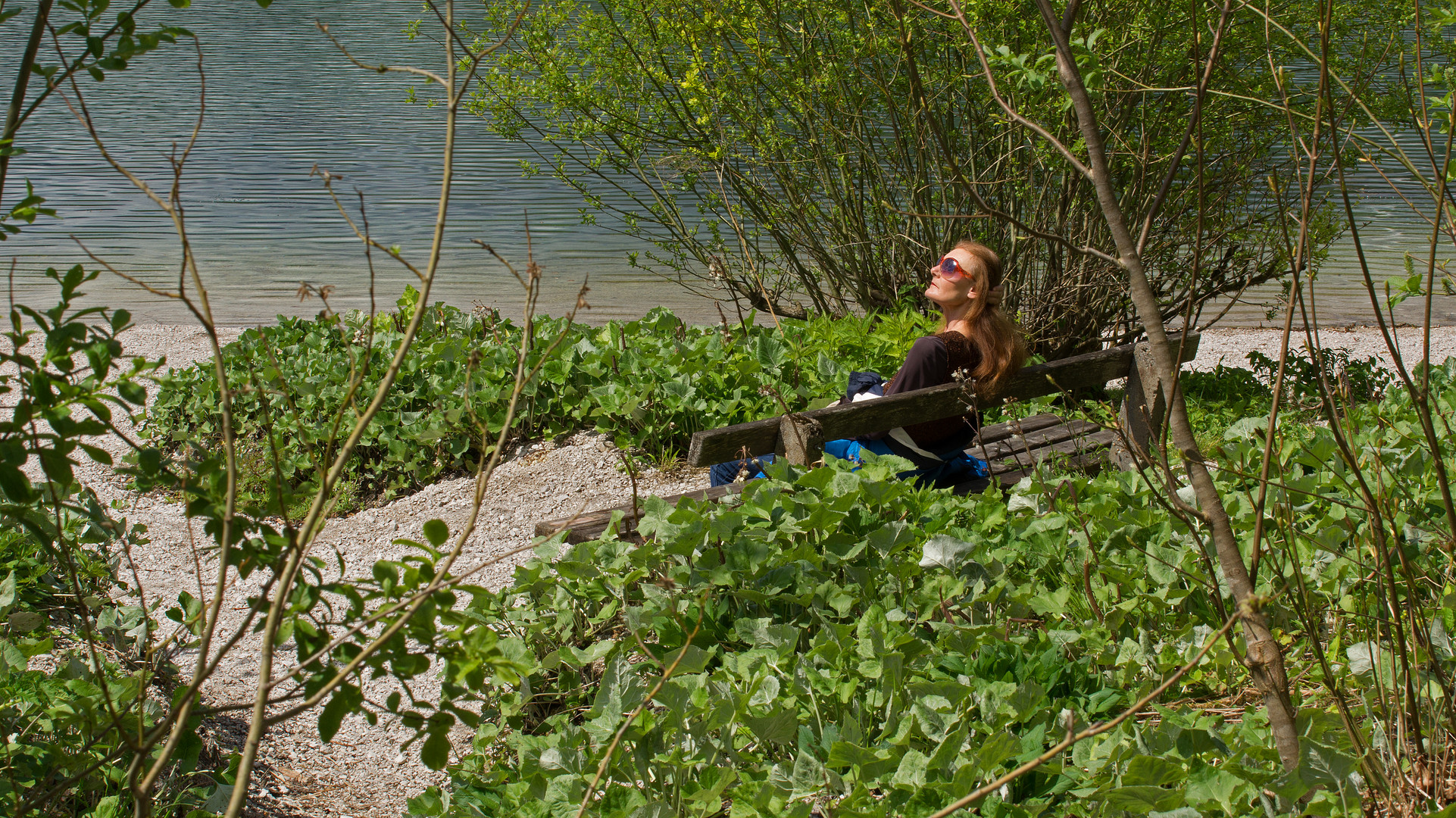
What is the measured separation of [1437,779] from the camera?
62.6 inches

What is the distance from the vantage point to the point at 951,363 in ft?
12.3

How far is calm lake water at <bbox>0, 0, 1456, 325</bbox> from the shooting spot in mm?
13016

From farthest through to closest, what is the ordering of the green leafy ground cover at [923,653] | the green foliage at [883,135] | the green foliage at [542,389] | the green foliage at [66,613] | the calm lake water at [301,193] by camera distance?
1. the calm lake water at [301,193]
2. the green foliage at [883,135]
3. the green foliage at [542,389]
4. the green leafy ground cover at [923,653]
5. the green foliage at [66,613]

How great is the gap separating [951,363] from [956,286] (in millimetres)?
315

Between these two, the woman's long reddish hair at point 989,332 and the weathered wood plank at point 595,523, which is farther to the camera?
the woman's long reddish hair at point 989,332

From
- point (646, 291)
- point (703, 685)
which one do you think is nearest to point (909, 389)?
point (703, 685)

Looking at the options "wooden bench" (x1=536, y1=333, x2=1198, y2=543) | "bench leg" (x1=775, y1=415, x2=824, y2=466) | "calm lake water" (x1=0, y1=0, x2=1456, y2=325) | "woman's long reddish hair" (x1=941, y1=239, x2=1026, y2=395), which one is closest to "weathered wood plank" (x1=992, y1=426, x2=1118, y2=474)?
"wooden bench" (x1=536, y1=333, x2=1198, y2=543)

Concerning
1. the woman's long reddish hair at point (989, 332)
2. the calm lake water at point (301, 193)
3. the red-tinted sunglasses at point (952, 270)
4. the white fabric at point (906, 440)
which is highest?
the red-tinted sunglasses at point (952, 270)

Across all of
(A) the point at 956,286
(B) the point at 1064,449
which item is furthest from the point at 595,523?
(B) the point at 1064,449

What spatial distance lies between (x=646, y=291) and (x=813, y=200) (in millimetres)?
6333

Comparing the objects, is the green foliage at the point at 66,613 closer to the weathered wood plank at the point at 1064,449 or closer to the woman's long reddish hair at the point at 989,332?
the woman's long reddish hair at the point at 989,332

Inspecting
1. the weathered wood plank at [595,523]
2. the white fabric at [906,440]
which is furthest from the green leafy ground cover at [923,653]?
the white fabric at [906,440]

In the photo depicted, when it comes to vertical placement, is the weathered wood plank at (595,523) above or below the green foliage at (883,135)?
below

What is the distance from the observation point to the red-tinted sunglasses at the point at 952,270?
3.82 m
